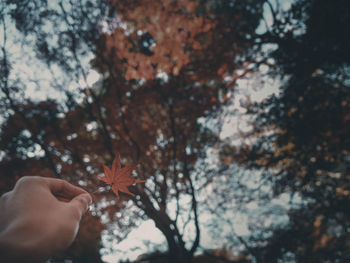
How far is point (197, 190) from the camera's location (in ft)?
27.9

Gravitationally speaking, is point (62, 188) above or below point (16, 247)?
above

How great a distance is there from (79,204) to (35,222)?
0.25 meters

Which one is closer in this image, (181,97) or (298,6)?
(298,6)

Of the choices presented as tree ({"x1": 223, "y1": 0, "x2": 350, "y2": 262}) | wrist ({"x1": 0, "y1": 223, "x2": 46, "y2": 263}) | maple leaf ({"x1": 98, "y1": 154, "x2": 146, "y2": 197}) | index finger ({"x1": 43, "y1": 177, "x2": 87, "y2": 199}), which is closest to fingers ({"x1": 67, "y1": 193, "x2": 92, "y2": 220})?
index finger ({"x1": 43, "y1": 177, "x2": 87, "y2": 199})

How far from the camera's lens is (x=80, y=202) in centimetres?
116

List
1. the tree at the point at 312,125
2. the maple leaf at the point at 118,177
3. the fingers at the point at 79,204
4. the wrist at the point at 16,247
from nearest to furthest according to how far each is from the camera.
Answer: the wrist at the point at 16,247 < the fingers at the point at 79,204 < the maple leaf at the point at 118,177 < the tree at the point at 312,125

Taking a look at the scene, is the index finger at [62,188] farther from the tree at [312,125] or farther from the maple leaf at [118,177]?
the tree at [312,125]

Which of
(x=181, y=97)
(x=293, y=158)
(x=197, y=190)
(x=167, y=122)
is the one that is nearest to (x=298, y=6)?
(x=181, y=97)

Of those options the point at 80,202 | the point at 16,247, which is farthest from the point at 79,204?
the point at 16,247

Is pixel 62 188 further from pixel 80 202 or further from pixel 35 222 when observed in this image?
pixel 35 222

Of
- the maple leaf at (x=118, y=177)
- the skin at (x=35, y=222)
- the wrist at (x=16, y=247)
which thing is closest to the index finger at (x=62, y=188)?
the skin at (x=35, y=222)

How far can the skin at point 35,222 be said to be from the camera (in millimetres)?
830

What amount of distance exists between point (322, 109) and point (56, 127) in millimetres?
9294

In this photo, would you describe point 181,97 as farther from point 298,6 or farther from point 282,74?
point 298,6
